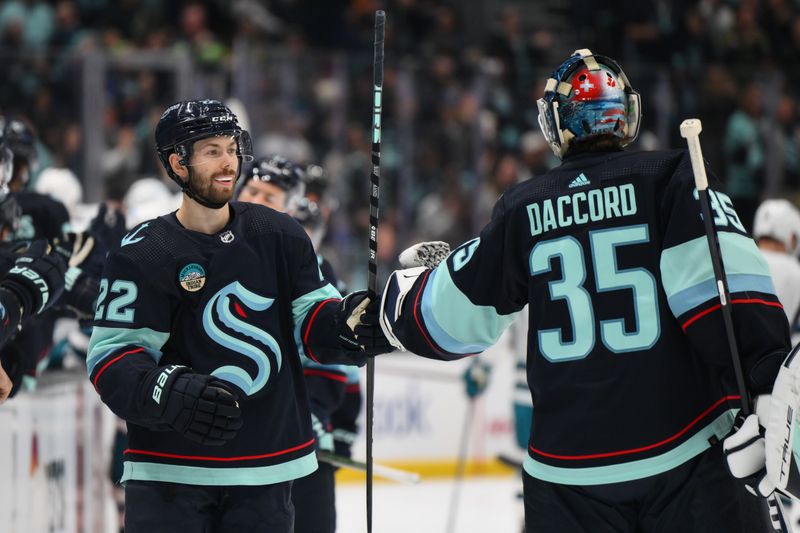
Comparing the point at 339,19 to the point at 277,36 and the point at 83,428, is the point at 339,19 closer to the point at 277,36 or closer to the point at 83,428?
the point at 277,36

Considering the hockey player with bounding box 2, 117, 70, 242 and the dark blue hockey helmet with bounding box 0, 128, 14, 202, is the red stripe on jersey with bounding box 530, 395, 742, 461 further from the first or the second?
the hockey player with bounding box 2, 117, 70, 242

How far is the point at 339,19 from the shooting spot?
30.7 ft

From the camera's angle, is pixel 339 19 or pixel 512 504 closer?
pixel 512 504

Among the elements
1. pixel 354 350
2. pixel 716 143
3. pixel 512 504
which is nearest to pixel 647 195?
pixel 354 350

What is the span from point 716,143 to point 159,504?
20.5 feet

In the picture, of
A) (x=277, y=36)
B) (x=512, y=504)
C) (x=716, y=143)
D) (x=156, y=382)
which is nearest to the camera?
(x=156, y=382)

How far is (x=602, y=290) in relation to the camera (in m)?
2.36

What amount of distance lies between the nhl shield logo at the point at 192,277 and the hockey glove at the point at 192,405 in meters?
0.19

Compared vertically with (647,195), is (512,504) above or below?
below

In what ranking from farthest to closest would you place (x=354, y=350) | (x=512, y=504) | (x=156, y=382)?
(x=512, y=504)
(x=354, y=350)
(x=156, y=382)

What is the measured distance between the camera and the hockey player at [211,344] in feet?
8.61


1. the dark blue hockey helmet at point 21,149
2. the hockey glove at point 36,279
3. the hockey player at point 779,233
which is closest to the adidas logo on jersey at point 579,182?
the hockey glove at point 36,279

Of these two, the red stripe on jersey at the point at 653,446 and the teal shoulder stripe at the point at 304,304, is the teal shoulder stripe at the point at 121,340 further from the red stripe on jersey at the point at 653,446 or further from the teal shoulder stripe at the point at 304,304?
the red stripe on jersey at the point at 653,446

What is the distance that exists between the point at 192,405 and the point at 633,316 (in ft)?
2.91
